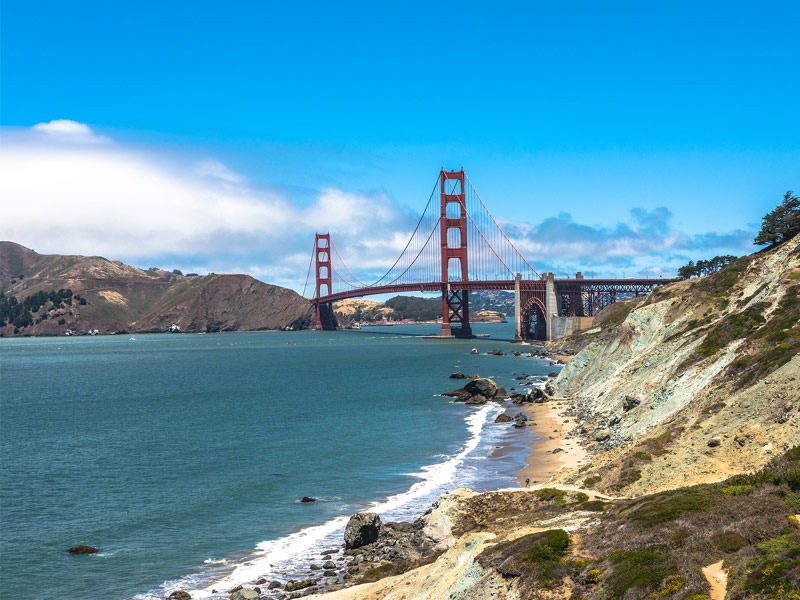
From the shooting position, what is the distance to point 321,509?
27.8 metres

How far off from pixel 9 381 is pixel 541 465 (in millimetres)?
77961

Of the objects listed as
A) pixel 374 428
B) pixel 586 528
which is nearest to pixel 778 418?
pixel 586 528

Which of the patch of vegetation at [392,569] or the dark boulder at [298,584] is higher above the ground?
the patch of vegetation at [392,569]

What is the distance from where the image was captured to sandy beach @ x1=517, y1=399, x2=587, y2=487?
100 ft

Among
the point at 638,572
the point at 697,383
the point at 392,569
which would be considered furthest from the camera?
the point at 697,383

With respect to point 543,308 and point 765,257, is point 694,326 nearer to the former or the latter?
point 765,257

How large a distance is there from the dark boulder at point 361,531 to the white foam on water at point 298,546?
876 millimetres

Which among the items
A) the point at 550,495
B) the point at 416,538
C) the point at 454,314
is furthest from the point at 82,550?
the point at 454,314

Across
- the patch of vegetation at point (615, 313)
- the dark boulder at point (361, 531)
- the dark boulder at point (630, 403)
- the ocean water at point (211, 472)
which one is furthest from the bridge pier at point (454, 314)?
the dark boulder at point (361, 531)

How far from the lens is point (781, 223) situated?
5366cm

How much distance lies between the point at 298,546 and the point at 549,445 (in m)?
17.3

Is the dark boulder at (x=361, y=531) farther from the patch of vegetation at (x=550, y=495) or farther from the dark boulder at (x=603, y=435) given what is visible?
the dark boulder at (x=603, y=435)

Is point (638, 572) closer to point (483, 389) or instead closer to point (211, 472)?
point (211, 472)

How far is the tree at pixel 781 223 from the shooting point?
52356 millimetres
